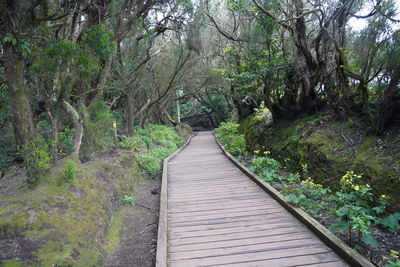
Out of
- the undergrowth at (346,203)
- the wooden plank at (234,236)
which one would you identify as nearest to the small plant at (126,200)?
the wooden plank at (234,236)

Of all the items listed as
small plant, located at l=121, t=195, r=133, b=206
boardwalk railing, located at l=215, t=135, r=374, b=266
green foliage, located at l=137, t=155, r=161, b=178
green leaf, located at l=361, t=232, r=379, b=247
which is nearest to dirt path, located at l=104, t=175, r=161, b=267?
small plant, located at l=121, t=195, r=133, b=206

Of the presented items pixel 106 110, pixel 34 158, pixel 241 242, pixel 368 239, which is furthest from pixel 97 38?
pixel 368 239

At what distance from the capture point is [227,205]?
17.0ft

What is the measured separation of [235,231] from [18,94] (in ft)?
12.6


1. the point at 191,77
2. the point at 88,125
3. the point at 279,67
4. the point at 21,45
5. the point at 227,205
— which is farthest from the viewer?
the point at 191,77

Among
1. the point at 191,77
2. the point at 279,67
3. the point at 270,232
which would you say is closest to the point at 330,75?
the point at 279,67

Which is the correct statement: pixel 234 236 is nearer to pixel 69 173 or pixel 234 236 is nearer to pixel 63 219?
pixel 63 219

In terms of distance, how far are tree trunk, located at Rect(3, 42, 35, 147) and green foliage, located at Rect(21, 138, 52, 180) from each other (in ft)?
0.42

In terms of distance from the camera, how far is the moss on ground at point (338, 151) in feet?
13.9

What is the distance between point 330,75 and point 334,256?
17.5 ft

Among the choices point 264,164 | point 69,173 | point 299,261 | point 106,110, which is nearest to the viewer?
point 299,261

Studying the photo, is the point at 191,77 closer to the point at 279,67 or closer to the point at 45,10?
the point at 279,67

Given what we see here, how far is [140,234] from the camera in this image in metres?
4.59

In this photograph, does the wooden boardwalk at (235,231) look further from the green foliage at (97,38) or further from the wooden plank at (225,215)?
the green foliage at (97,38)
